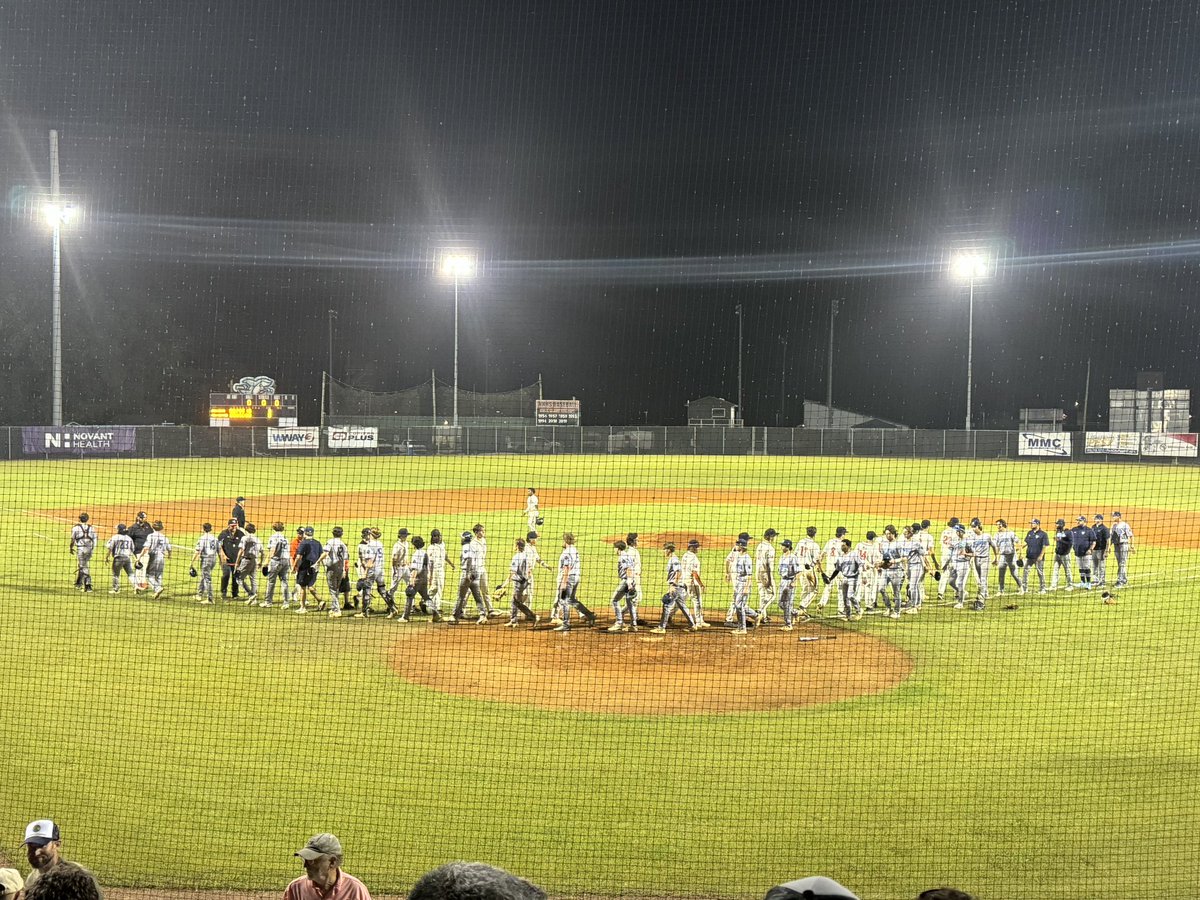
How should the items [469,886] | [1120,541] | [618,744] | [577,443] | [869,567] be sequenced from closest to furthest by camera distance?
[469,886] < [618,744] < [869,567] < [1120,541] < [577,443]

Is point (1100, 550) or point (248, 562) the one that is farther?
point (1100, 550)

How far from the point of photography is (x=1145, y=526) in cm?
Result: 2739

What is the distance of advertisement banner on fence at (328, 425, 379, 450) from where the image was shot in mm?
52688

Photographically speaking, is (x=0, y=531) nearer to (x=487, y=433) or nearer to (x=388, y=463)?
(x=388, y=463)

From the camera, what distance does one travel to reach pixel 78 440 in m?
44.7

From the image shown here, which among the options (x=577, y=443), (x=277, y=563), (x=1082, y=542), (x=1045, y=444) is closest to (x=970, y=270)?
(x=1045, y=444)

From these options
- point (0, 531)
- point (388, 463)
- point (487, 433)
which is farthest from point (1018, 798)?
point (487, 433)

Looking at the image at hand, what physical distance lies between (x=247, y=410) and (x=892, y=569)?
135 feet

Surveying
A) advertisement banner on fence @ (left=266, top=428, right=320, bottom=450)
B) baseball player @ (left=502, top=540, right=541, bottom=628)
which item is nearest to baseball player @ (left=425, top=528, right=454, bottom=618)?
baseball player @ (left=502, top=540, right=541, bottom=628)

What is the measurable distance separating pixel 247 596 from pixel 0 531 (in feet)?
38.2

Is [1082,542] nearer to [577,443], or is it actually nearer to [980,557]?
[980,557]

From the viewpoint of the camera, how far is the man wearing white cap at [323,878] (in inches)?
171

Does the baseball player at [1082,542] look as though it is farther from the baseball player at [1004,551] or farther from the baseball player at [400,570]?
the baseball player at [400,570]

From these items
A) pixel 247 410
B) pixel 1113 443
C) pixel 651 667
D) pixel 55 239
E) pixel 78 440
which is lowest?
pixel 651 667
